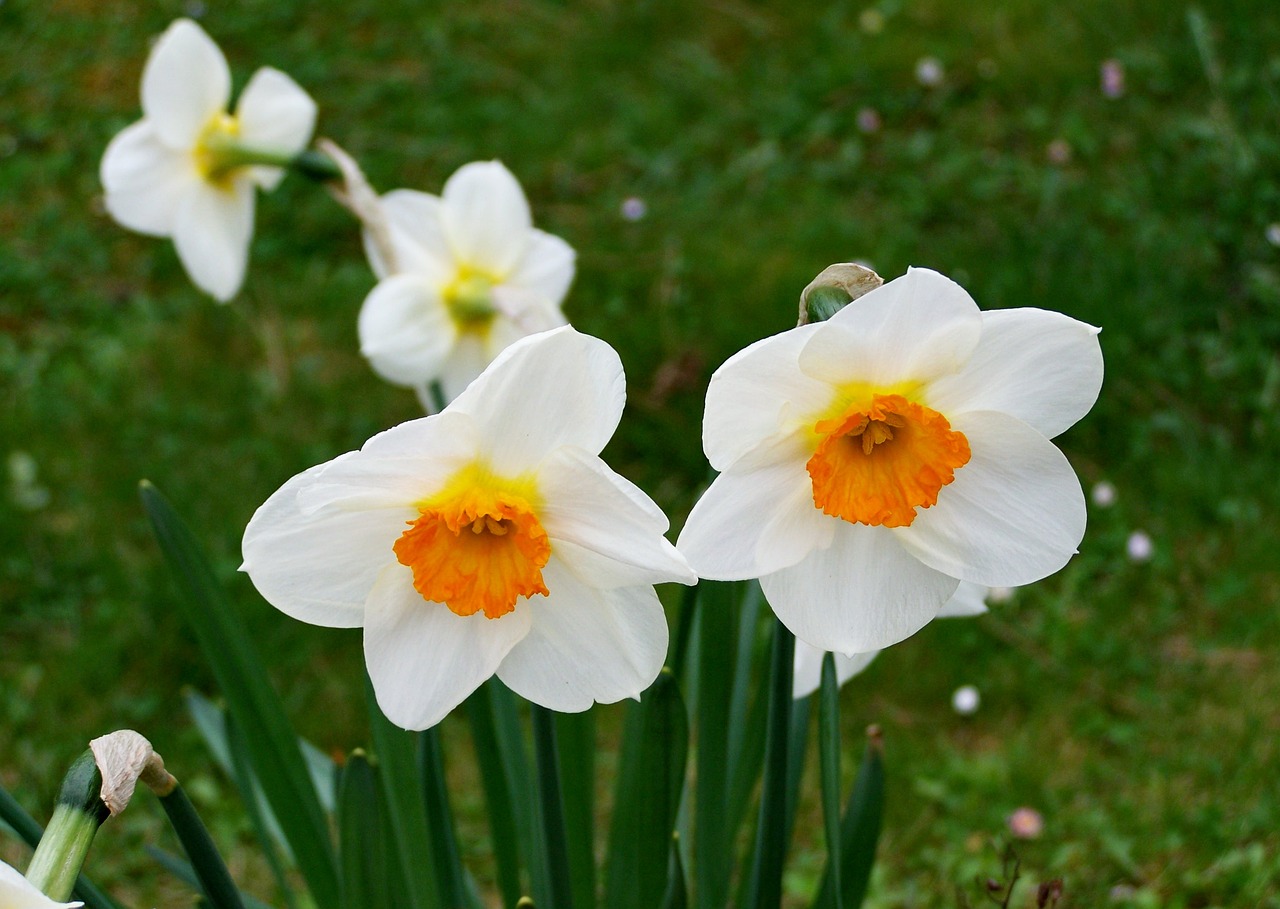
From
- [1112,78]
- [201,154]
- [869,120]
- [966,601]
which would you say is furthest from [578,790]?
[1112,78]

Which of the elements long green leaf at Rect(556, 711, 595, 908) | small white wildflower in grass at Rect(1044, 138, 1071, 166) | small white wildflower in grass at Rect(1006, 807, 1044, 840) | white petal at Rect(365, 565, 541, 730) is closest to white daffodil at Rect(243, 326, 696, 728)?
white petal at Rect(365, 565, 541, 730)

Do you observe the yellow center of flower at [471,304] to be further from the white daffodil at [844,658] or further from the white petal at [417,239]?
the white daffodil at [844,658]

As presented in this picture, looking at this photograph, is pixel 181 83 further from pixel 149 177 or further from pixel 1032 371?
pixel 1032 371

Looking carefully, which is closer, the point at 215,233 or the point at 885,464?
the point at 885,464

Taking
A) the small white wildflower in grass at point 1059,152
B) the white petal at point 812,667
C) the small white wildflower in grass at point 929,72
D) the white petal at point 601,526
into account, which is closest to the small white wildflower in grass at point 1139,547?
the small white wildflower in grass at point 1059,152

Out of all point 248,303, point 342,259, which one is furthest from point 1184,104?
point 248,303

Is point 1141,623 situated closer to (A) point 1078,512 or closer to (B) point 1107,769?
(B) point 1107,769

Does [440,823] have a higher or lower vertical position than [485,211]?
lower
